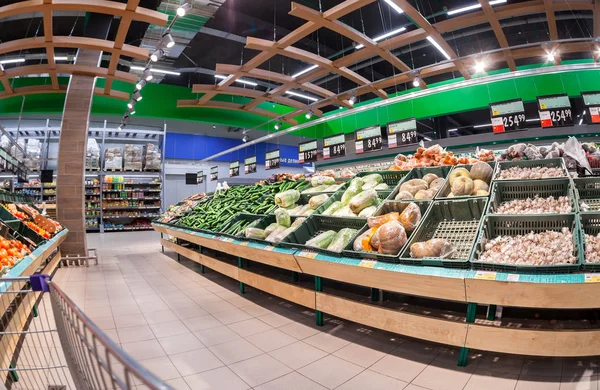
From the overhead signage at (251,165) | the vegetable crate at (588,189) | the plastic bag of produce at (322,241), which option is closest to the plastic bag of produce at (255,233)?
the plastic bag of produce at (322,241)

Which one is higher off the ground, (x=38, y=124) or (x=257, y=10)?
(x=257, y=10)

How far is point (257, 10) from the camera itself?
9047 mm

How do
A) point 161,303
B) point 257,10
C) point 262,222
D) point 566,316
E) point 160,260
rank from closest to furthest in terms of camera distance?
point 566,316, point 161,303, point 262,222, point 160,260, point 257,10

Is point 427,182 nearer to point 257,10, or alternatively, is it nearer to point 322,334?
point 322,334

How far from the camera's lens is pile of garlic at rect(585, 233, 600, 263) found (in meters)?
1.81

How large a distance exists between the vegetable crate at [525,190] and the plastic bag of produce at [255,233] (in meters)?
2.42

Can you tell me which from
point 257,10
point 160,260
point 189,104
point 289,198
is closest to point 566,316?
point 289,198

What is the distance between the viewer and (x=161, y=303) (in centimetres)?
387

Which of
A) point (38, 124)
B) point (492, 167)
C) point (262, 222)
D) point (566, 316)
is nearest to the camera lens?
point (566, 316)

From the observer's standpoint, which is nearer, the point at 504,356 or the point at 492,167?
the point at 504,356

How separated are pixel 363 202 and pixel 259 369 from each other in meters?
1.86

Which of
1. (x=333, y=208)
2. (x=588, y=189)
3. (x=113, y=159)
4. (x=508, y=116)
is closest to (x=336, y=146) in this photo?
(x=508, y=116)

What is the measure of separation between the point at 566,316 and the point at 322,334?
Result: 70.8 inches

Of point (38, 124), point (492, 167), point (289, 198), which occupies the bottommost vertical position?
point (289, 198)
